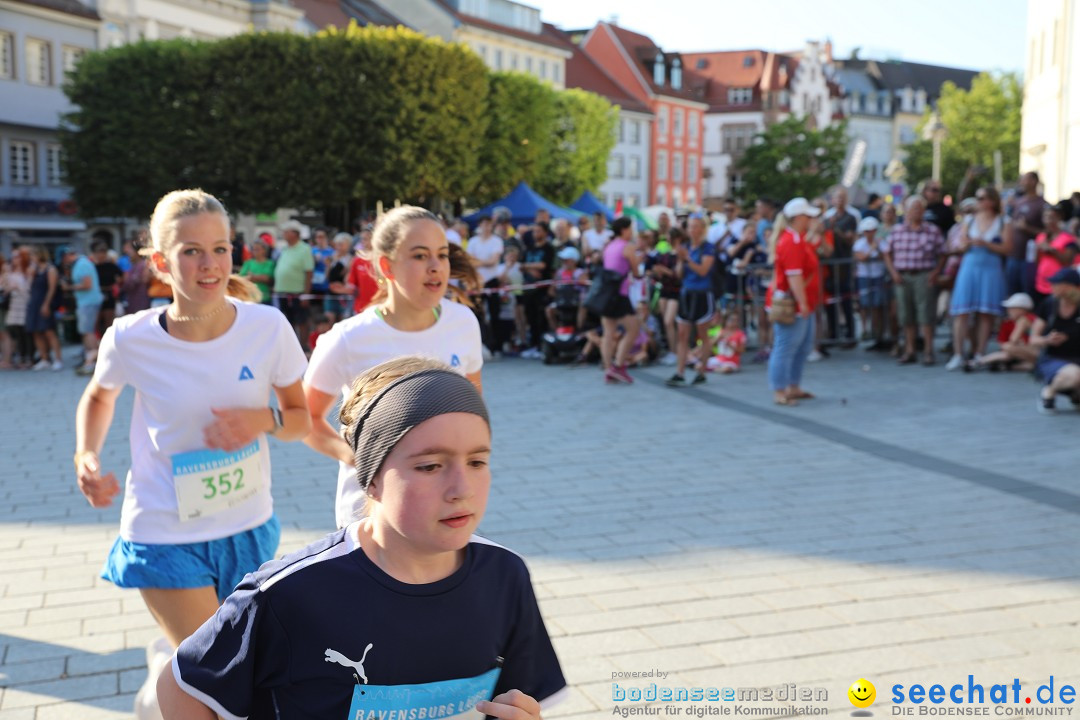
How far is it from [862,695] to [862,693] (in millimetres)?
16

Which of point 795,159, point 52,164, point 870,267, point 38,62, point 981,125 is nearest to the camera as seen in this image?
point 870,267

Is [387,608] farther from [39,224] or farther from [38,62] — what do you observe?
[38,62]

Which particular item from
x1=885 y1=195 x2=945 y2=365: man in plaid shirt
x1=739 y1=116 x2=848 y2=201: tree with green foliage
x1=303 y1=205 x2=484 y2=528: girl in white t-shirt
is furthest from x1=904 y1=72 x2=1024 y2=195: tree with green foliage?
x1=303 y1=205 x2=484 y2=528: girl in white t-shirt

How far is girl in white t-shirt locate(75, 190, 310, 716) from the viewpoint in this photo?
3586 mm

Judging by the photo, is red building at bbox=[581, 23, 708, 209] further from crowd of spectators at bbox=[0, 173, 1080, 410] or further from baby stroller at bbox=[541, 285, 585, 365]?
baby stroller at bbox=[541, 285, 585, 365]

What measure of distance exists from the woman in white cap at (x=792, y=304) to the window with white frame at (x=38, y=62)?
39.7 meters

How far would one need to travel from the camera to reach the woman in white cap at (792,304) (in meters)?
11.2

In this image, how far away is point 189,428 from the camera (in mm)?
3711

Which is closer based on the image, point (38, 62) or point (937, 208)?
point (937, 208)

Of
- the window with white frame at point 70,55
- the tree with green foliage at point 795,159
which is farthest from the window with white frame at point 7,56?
the tree with green foliage at point 795,159

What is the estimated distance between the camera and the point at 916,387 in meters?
13.0

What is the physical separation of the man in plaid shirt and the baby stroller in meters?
4.33

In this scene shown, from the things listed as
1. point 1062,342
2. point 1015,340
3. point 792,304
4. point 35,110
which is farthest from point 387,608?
point 35,110

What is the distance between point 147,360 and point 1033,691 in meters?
3.39
